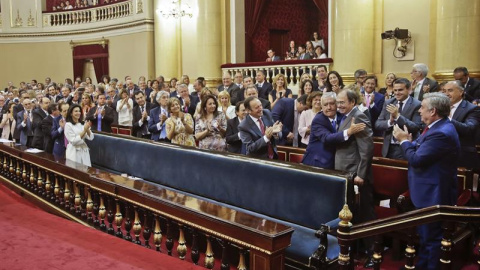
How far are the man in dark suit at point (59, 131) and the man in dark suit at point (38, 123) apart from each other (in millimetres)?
→ 641

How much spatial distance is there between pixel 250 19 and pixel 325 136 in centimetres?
778

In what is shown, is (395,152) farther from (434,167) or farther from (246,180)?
(246,180)

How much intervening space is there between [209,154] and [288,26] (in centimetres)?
884

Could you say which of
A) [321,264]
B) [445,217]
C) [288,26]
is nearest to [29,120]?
[321,264]

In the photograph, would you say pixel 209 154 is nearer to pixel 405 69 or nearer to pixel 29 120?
pixel 29 120

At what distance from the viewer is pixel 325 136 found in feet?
11.6

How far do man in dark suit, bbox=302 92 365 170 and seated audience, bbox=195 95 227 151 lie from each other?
1.30 m

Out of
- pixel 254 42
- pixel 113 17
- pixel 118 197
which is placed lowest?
pixel 118 197

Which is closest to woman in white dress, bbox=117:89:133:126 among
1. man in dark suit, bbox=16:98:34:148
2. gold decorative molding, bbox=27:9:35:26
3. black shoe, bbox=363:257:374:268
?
man in dark suit, bbox=16:98:34:148

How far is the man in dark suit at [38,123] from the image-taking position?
6.11 m

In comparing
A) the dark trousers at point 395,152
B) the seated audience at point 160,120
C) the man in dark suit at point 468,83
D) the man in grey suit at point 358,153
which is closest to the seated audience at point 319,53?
the man in dark suit at point 468,83

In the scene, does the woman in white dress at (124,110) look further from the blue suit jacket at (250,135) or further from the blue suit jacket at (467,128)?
the blue suit jacket at (467,128)

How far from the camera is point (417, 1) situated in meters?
7.57

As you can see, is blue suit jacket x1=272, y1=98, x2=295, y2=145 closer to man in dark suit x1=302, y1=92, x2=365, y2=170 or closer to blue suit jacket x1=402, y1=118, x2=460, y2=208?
man in dark suit x1=302, y1=92, x2=365, y2=170
